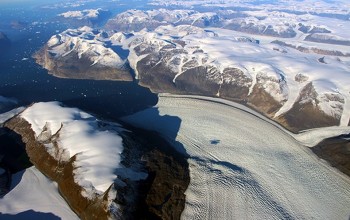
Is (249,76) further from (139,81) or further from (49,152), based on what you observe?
(49,152)

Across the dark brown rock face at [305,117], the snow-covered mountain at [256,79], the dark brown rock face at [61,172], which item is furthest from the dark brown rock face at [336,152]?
the dark brown rock face at [61,172]

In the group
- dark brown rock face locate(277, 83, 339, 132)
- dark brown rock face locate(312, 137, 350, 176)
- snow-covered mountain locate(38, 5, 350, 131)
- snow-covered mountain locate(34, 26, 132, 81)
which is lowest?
snow-covered mountain locate(34, 26, 132, 81)

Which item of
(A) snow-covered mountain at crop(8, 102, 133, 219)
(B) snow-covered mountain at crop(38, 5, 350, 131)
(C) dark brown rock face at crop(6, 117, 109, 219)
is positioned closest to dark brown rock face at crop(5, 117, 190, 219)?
(C) dark brown rock face at crop(6, 117, 109, 219)

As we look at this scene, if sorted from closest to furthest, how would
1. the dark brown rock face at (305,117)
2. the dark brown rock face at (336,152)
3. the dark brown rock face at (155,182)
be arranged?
the dark brown rock face at (155,182) < the dark brown rock face at (336,152) < the dark brown rock face at (305,117)

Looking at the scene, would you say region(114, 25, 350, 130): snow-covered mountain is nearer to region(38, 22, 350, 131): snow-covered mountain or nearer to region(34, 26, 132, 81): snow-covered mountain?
region(38, 22, 350, 131): snow-covered mountain

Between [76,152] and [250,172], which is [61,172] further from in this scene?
[250,172]

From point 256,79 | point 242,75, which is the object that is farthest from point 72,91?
point 256,79

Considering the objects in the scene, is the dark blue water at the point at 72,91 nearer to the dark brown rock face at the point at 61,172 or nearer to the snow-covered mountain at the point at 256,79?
the snow-covered mountain at the point at 256,79
